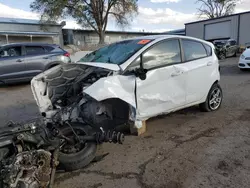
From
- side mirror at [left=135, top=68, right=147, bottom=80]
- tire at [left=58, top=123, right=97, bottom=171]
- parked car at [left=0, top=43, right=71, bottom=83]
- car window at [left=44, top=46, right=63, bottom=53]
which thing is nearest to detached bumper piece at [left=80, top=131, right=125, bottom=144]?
tire at [left=58, top=123, right=97, bottom=171]

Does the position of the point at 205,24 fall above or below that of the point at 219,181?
above

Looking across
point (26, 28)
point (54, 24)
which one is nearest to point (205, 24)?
point (54, 24)

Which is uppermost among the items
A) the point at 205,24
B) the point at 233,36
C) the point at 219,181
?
the point at 205,24

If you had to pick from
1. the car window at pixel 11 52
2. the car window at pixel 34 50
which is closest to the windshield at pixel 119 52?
the car window at pixel 34 50

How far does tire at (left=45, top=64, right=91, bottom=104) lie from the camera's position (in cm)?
404

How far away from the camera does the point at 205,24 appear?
3094cm

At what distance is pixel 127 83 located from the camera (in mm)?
3508

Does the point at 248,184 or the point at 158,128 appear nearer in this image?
the point at 248,184

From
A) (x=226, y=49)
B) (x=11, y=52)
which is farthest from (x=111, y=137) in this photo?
(x=226, y=49)

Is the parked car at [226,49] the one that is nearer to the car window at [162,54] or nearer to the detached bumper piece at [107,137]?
the car window at [162,54]

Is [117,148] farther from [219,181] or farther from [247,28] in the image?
[247,28]

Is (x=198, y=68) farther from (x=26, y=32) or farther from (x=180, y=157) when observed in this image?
(x=26, y=32)

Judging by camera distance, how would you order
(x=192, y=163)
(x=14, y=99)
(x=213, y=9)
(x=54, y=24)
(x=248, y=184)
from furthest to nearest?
(x=213, y=9)
(x=54, y=24)
(x=14, y=99)
(x=192, y=163)
(x=248, y=184)

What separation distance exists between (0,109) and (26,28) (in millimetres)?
24211
